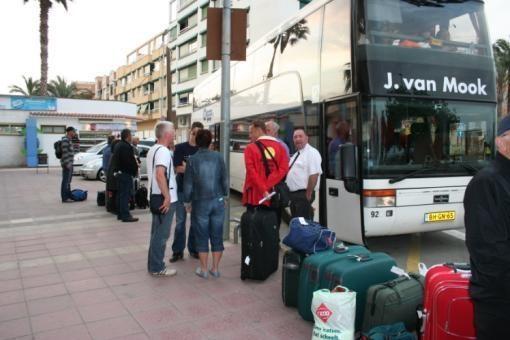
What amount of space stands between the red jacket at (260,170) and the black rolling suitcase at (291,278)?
3.14 ft

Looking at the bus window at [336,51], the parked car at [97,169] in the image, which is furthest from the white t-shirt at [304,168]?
the parked car at [97,169]

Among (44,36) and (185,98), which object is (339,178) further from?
(185,98)

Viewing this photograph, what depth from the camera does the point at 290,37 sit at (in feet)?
27.9

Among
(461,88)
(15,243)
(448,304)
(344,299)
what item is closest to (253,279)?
(344,299)

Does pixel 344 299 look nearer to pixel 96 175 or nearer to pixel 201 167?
pixel 201 167

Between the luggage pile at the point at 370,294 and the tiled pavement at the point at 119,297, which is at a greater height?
the luggage pile at the point at 370,294

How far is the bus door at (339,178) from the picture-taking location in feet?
19.7

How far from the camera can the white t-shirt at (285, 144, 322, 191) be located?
627 cm

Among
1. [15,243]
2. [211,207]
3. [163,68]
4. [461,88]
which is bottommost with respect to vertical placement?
[15,243]

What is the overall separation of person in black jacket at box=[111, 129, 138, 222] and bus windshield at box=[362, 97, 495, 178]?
15.9 ft

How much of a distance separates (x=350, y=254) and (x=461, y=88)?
3552 millimetres

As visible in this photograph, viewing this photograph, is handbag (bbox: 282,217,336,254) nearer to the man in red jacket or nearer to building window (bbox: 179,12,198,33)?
the man in red jacket

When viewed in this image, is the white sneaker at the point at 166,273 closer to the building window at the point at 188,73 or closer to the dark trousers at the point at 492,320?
the dark trousers at the point at 492,320

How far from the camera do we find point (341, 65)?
636cm
